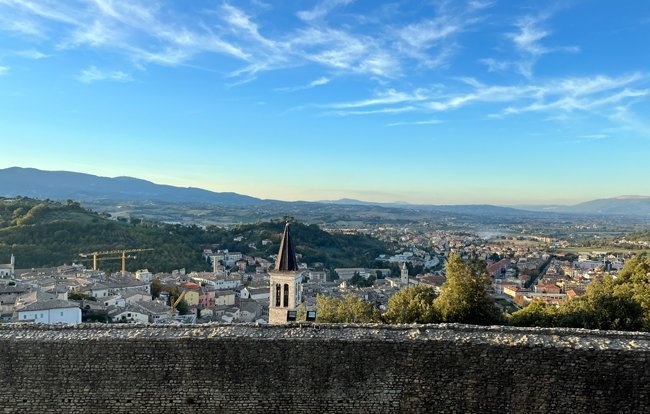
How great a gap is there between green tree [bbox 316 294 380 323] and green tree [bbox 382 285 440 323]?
1.14 meters

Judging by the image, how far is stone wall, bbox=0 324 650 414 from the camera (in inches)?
355

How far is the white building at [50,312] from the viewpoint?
3312 cm

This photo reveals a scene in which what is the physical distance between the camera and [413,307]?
15.8 m

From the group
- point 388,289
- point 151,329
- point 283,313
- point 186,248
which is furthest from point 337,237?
point 151,329

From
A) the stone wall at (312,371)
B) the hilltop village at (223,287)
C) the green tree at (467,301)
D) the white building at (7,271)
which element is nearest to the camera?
the stone wall at (312,371)

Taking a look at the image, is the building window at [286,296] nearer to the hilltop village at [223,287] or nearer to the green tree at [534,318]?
the hilltop village at [223,287]

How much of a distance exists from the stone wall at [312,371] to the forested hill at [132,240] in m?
69.2

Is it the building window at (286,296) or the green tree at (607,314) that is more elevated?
the green tree at (607,314)

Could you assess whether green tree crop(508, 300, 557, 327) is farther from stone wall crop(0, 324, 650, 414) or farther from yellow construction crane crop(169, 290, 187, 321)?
yellow construction crane crop(169, 290, 187, 321)

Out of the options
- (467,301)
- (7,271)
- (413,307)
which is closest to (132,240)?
(7,271)

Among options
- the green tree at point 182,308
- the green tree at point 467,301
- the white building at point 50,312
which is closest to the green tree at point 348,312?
the green tree at point 467,301

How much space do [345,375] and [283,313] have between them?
13519 millimetres

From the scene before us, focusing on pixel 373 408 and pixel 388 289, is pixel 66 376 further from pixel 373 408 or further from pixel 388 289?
pixel 388 289

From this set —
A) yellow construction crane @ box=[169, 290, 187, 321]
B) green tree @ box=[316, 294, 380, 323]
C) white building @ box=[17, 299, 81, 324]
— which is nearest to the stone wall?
green tree @ box=[316, 294, 380, 323]
